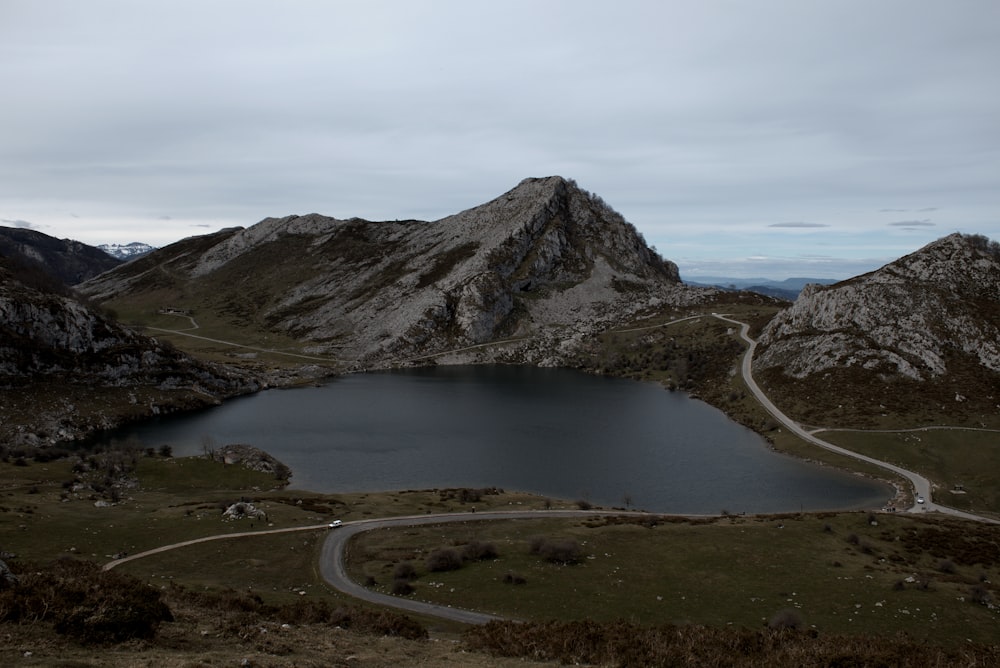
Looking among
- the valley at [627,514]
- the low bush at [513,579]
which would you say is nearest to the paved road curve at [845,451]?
the valley at [627,514]

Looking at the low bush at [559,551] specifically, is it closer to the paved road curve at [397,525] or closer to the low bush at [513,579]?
the low bush at [513,579]

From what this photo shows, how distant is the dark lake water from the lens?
3049 inches

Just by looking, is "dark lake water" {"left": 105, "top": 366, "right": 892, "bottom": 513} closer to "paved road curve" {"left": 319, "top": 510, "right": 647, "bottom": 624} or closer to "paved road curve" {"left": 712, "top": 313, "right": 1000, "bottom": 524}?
"paved road curve" {"left": 712, "top": 313, "right": 1000, "bottom": 524}

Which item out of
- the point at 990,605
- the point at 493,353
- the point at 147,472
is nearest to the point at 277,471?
the point at 147,472

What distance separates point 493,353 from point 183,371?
88.7 meters

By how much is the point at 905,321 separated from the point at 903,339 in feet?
20.2

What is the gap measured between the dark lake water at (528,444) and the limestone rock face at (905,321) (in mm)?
26406

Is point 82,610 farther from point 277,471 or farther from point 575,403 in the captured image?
Answer: point 575,403

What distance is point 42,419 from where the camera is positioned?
100500mm

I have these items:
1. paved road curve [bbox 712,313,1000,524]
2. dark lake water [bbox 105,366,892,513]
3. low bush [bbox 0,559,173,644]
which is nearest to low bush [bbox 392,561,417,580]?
low bush [bbox 0,559,173,644]

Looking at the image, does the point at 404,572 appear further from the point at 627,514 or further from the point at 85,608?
the point at 627,514

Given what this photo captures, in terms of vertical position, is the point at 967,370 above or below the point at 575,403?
above

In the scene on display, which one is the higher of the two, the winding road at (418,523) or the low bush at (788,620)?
the low bush at (788,620)

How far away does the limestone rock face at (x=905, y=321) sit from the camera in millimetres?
113188
